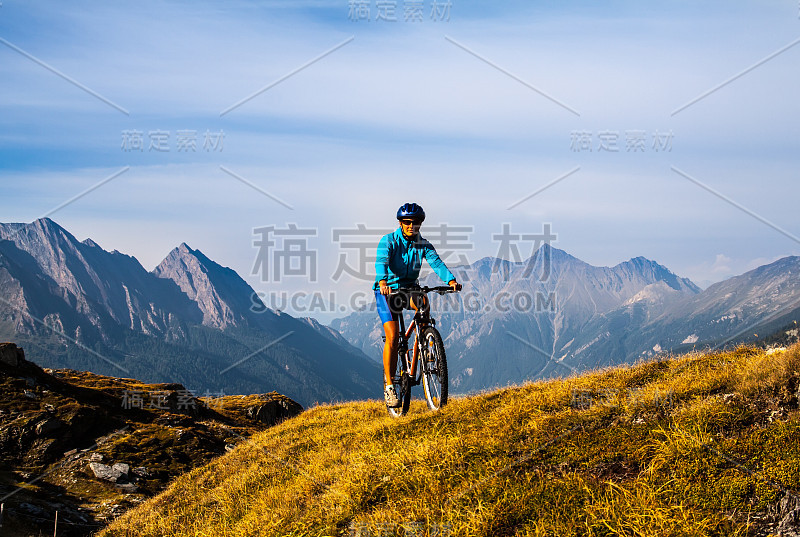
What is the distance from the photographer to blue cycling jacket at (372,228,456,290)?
39.5 feet

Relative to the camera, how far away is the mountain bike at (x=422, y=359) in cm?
1166

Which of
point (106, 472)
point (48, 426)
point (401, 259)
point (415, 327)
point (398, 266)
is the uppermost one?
point (401, 259)

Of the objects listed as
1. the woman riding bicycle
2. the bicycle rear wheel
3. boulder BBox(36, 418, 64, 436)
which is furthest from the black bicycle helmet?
boulder BBox(36, 418, 64, 436)

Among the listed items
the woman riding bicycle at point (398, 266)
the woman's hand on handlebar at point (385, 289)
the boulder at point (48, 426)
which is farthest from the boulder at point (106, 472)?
the woman's hand on handlebar at point (385, 289)

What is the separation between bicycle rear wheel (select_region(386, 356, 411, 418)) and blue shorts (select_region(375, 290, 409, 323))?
106 cm

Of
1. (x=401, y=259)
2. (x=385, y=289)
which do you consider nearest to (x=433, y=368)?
(x=385, y=289)

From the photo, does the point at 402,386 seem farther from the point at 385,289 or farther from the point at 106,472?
the point at 106,472

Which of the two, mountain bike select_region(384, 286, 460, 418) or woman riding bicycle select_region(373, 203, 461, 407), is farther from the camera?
woman riding bicycle select_region(373, 203, 461, 407)

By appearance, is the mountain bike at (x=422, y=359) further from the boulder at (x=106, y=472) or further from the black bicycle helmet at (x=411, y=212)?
the boulder at (x=106, y=472)

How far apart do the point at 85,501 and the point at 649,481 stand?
1941cm

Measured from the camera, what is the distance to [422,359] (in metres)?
12.2

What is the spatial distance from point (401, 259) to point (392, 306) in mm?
1093

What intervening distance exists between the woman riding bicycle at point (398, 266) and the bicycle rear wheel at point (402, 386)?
18 cm

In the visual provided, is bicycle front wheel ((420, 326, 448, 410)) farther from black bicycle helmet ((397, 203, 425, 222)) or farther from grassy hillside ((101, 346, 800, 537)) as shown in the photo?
black bicycle helmet ((397, 203, 425, 222))
